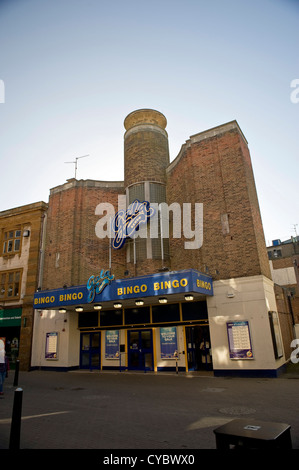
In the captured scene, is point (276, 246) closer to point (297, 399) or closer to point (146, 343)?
point (146, 343)

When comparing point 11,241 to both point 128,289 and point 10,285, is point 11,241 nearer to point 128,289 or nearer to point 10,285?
point 10,285

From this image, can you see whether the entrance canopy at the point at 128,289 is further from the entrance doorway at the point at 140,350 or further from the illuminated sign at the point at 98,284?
the entrance doorway at the point at 140,350

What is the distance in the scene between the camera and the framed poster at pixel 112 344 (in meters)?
19.2

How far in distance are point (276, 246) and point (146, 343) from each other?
30.6 metres

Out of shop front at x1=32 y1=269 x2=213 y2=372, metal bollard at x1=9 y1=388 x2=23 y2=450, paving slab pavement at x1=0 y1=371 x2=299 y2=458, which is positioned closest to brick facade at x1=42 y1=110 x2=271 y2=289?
shop front at x1=32 y1=269 x2=213 y2=372

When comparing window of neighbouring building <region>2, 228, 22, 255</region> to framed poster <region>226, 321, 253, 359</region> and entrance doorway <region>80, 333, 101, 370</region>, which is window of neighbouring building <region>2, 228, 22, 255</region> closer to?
entrance doorway <region>80, 333, 101, 370</region>

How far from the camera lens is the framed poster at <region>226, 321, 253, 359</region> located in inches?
563

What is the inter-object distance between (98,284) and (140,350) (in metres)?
4.91

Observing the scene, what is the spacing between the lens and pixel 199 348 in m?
17.4

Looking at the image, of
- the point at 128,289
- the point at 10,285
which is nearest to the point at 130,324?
the point at 128,289

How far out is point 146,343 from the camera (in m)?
18.3

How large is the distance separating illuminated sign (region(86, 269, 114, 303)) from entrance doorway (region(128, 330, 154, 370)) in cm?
393

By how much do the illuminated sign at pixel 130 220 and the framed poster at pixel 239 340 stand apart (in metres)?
8.52

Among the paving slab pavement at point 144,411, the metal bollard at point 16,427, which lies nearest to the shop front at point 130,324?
the paving slab pavement at point 144,411
